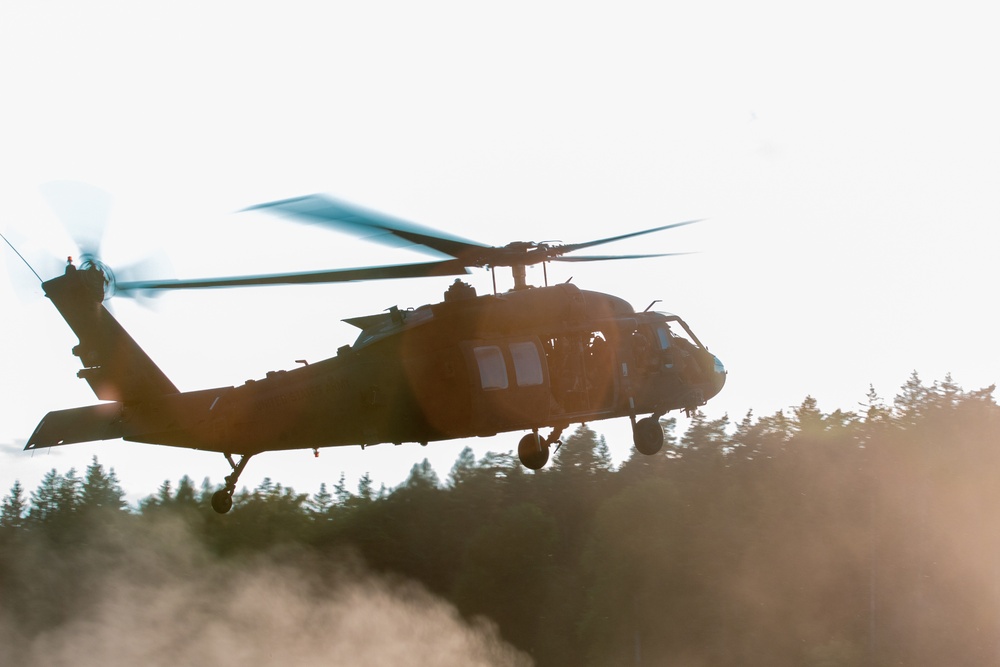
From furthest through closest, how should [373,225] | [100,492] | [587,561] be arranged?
1. [100,492]
2. [587,561]
3. [373,225]

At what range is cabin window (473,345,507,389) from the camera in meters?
16.3

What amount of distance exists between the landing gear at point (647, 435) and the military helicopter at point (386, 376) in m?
1.48

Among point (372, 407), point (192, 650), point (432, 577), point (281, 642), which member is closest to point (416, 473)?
point (432, 577)

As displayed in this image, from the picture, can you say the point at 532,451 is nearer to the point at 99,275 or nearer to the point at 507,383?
the point at 507,383

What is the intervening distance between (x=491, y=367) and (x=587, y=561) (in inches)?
1637

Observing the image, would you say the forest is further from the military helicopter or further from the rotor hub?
the rotor hub

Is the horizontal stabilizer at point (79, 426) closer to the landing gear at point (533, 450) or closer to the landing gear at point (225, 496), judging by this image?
the landing gear at point (225, 496)

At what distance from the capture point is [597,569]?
54938 mm

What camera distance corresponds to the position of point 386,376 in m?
16.2

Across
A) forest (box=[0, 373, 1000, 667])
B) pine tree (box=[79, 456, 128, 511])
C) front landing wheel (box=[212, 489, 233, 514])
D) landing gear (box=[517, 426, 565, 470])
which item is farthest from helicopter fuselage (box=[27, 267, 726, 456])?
pine tree (box=[79, 456, 128, 511])

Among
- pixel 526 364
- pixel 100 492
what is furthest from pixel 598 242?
pixel 100 492

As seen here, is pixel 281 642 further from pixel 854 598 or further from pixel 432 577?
pixel 854 598

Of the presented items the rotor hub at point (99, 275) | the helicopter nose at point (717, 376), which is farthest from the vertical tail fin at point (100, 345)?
the helicopter nose at point (717, 376)

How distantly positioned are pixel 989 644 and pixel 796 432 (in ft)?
49.6
